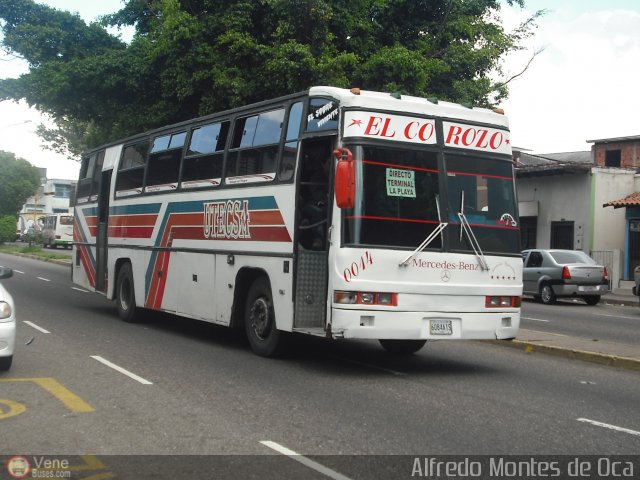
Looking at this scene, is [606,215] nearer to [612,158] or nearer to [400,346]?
[612,158]

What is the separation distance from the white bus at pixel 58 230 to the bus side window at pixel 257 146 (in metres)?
51.1

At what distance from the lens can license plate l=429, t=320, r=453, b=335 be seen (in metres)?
10.1

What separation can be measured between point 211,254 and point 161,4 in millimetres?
13705

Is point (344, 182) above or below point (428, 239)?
above

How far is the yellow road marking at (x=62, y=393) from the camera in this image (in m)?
7.89

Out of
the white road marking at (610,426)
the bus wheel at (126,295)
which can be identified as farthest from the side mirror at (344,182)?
the bus wheel at (126,295)

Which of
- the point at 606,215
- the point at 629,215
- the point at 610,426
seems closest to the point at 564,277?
the point at 629,215

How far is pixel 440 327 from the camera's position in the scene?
1017 cm

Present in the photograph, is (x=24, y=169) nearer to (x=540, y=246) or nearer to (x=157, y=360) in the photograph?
(x=540, y=246)

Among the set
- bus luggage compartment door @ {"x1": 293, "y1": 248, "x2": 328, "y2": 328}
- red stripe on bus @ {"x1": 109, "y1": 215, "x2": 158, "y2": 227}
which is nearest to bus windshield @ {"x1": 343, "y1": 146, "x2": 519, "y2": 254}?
bus luggage compartment door @ {"x1": 293, "y1": 248, "x2": 328, "y2": 328}

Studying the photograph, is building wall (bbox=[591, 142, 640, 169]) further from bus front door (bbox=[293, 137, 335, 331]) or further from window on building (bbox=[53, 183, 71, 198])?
window on building (bbox=[53, 183, 71, 198])

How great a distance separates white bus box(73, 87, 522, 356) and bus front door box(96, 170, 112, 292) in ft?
16.1

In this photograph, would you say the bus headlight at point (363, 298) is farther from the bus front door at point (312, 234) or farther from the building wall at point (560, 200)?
the building wall at point (560, 200)

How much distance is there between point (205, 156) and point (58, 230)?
51.5 meters
